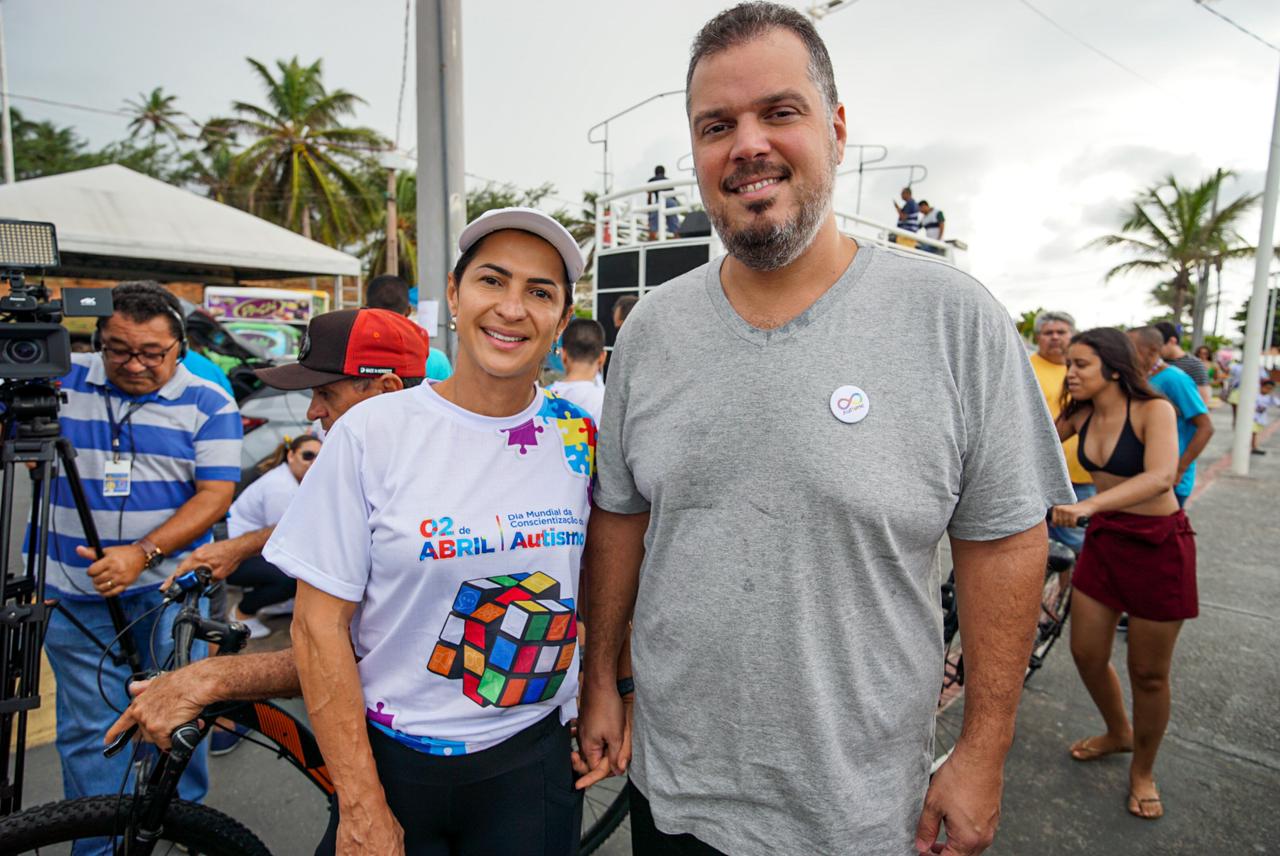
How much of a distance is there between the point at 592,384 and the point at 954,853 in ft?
11.4

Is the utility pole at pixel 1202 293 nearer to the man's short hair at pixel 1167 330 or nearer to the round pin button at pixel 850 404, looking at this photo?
the man's short hair at pixel 1167 330

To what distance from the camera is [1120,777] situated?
3.24 m

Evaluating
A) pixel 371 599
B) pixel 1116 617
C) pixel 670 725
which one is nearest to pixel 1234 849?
pixel 1116 617

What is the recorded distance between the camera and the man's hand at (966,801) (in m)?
1.33

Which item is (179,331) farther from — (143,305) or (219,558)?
(219,558)

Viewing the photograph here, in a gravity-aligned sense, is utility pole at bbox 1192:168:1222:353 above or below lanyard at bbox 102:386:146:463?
above

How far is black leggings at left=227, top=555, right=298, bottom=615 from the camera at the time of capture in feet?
14.8

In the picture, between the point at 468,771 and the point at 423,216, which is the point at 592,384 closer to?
the point at 423,216

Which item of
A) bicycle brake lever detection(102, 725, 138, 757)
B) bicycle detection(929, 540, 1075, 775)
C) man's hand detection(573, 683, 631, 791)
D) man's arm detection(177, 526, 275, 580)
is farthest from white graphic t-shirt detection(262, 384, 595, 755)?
bicycle detection(929, 540, 1075, 775)

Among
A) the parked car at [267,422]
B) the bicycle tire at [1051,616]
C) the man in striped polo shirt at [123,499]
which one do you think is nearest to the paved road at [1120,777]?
the bicycle tire at [1051,616]

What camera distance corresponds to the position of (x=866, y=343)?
4.28 feet

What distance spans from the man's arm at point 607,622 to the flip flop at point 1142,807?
2.58 metres

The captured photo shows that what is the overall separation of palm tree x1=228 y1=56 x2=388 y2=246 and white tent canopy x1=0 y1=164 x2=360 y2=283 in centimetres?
1012

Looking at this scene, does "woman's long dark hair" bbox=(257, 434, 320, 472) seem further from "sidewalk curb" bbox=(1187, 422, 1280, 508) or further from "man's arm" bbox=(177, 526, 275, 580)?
"sidewalk curb" bbox=(1187, 422, 1280, 508)
